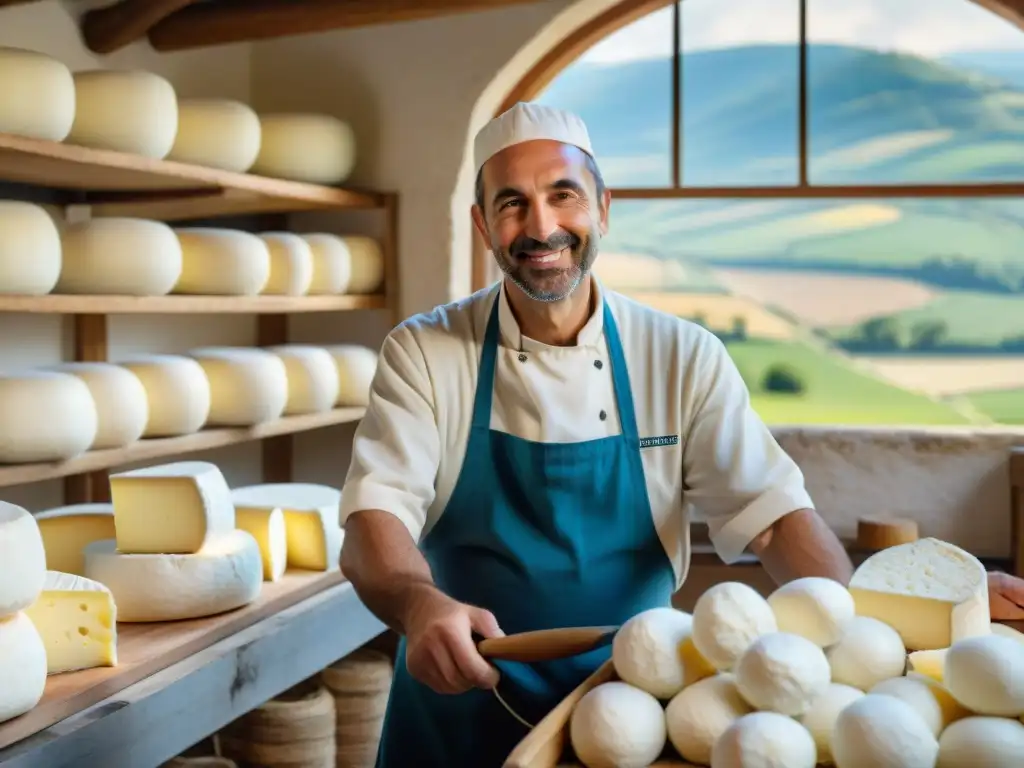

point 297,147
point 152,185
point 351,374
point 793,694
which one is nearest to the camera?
point 793,694

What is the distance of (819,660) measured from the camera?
3.77 ft

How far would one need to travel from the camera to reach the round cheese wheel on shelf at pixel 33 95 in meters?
2.48

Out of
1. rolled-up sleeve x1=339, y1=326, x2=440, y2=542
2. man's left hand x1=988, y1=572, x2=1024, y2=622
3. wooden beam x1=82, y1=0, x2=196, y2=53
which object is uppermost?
wooden beam x1=82, y1=0, x2=196, y2=53

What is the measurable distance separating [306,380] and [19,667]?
5.26 feet

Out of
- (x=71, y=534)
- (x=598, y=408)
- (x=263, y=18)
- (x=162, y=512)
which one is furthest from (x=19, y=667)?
(x=263, y=18)

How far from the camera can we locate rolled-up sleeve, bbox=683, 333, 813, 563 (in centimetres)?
183

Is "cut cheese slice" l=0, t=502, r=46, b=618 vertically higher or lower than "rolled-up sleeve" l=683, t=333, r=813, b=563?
lower

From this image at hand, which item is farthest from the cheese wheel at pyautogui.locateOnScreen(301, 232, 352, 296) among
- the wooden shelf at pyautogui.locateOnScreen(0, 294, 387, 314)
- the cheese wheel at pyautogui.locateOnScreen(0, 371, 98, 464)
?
the cheese wheel at pyautogui.locateOnScreen(0, 371, 98, 464)

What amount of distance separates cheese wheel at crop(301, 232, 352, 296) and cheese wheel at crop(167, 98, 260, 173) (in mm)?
395

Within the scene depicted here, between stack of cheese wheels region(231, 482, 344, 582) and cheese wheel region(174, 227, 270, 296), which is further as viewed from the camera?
cheese wheel region(174, 227, 270, 296)

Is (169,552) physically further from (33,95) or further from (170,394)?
(33,95)

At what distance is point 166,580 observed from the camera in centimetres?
256

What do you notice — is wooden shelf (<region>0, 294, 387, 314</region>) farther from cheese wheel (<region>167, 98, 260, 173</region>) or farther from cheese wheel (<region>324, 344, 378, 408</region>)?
cheese wheel (<region>167, 98, 260, 173</region>)

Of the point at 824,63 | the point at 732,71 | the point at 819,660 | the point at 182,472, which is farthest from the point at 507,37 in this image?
the point at 819,660
